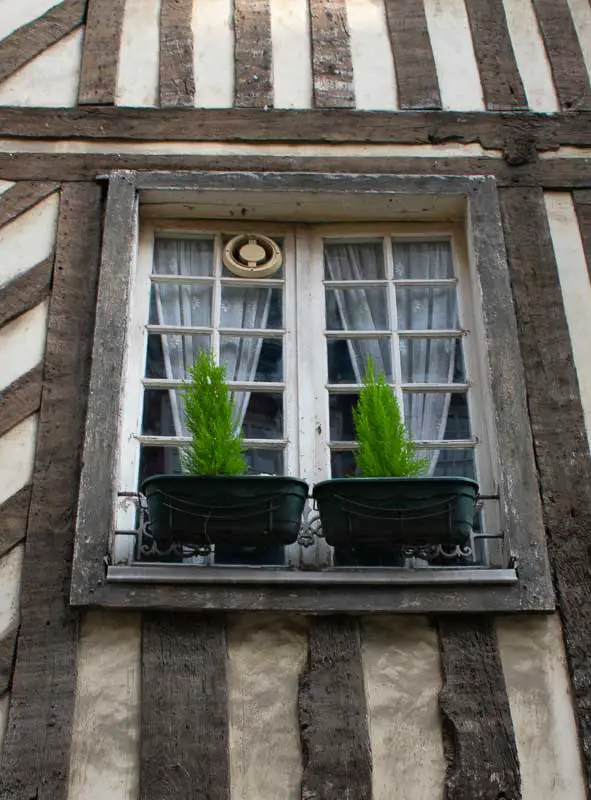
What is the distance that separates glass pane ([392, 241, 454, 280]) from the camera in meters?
4.75

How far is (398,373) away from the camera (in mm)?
4465

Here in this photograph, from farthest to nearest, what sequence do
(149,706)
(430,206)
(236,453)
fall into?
1. (430,206)
2. (236,453)
3. (149,706)

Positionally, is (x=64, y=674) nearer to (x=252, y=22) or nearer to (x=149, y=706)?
(x=149, y=706)

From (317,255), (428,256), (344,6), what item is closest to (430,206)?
(428,256)

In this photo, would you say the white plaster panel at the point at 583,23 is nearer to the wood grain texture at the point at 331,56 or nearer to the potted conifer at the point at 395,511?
the wood grain texture at the point at 331,56

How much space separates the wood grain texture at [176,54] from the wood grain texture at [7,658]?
233cm

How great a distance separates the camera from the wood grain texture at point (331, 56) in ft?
16.4

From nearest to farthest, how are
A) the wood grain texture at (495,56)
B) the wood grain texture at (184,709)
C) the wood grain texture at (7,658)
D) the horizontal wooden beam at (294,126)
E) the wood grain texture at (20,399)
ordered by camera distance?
1. the wood grain texture at (184,709)
2. the wood grain texture at (7,658)
3. the wood grain texture at (20,399)
4. the horizontal wooden beam at (294,126)
5. the wood grain texture at (495,56)

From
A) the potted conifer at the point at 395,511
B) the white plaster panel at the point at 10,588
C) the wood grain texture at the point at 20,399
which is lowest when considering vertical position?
the white plaster panel at the point at 10,588

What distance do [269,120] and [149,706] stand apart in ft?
8.12

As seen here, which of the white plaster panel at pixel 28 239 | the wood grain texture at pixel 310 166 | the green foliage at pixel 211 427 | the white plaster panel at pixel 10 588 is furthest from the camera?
the wood grain texture at pixel 310 166

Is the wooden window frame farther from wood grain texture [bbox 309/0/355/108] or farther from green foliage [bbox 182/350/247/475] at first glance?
wood grain texture [bbox 309/0/355/108]

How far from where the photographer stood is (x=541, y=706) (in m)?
3.62

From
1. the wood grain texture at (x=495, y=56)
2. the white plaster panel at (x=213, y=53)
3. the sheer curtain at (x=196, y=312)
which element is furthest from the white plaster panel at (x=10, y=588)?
the wood grain texture at (x=495, y=56)
